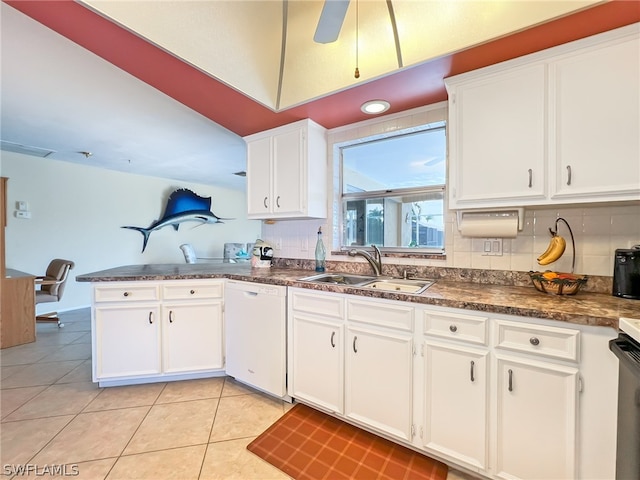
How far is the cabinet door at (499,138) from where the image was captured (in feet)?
4.71

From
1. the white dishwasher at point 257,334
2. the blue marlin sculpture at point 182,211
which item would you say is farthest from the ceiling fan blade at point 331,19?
the blue marlin sculpture at point 182,211

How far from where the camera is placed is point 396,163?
7.63 ft

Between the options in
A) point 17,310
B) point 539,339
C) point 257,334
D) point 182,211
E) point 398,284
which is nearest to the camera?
point 539,339

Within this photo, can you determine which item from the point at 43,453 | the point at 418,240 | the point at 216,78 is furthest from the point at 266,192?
the point at 43,453

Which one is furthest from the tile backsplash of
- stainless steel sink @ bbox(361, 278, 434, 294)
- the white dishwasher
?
the white dishwasher

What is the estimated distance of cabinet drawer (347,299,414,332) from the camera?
147 cm

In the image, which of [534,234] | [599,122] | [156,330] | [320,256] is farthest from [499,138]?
[156,330]

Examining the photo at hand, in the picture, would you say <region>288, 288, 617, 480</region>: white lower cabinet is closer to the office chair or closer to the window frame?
the window frame

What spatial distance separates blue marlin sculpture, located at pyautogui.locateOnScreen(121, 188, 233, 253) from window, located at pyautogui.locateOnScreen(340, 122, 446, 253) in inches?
179

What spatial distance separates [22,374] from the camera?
236cm

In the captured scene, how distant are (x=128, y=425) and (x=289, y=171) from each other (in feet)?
7.06

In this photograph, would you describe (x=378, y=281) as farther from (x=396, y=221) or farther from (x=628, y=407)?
(x=628, y=407)

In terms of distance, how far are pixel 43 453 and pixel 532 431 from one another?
255 cm

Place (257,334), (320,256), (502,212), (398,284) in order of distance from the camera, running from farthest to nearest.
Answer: (320,256)
(257,334)
(398,284)
(502,212)
